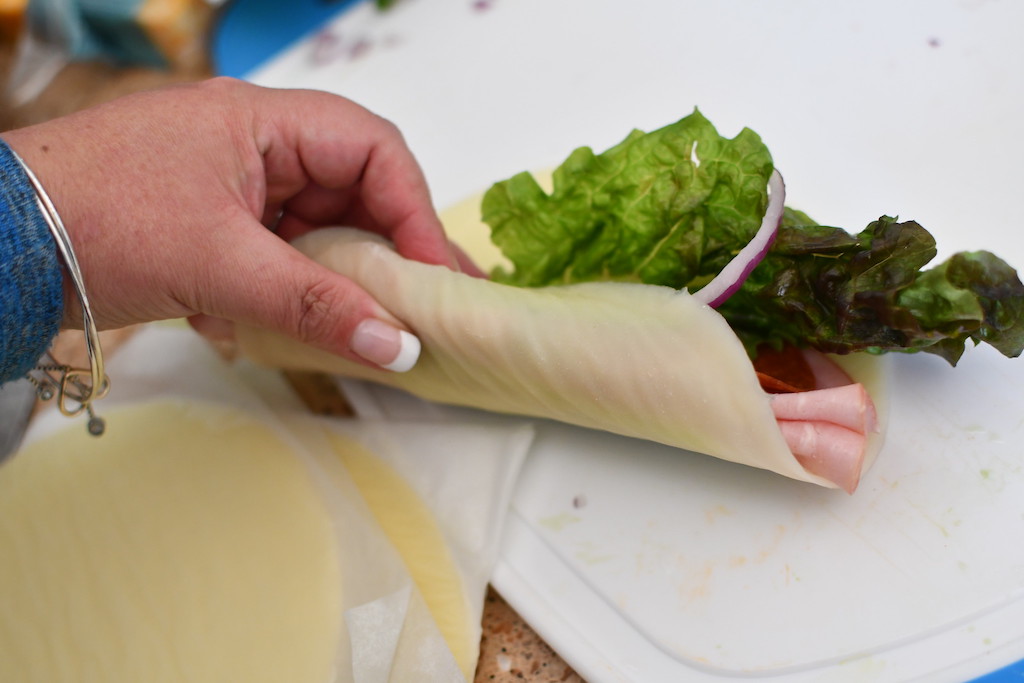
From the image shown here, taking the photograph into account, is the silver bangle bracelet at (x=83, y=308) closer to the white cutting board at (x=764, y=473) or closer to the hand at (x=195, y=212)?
the hand at (x=195, y=212)

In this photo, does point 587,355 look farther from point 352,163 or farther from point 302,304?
point 352,163

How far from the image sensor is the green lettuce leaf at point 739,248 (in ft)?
4.00

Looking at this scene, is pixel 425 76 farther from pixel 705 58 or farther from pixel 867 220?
pixel 867 220

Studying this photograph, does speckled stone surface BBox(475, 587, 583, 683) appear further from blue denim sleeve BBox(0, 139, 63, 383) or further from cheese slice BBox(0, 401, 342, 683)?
blue denim sleeve BBox(0, 139, 63, 383)

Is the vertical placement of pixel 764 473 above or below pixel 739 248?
below

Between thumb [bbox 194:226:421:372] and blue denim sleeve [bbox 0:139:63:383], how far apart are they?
237mm

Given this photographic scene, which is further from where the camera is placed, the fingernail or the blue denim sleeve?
the fingernail

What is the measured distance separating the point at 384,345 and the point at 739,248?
649 mm

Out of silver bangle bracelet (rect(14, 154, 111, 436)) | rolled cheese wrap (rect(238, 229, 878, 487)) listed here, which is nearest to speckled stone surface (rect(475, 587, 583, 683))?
rolled cheese wrap (rect(238, 229, 878, 487))

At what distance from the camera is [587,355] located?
1317 mm

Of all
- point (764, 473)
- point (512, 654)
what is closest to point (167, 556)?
point (512, 654)

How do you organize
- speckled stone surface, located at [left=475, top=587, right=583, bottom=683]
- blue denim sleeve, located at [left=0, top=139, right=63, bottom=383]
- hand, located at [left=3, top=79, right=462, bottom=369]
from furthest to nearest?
1. speckled stone surface, located at [left=475, top=587, right=583, bottom=683]
2. hand, located at [left=3, top=79, right=462, bottom=369]
3. blue denim sleeve, located at [left=0, top=139, right=63, bottom=383]

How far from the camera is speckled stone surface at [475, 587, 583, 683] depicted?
1388mm

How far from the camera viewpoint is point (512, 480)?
1.53 meters
